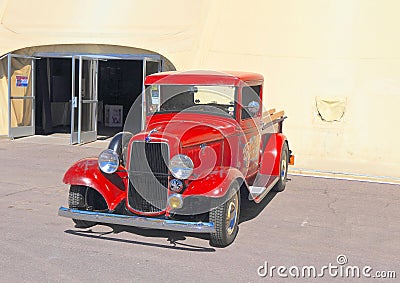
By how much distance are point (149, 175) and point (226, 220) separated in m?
1.03

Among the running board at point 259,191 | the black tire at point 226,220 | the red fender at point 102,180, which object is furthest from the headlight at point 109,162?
the running board at point 259,191

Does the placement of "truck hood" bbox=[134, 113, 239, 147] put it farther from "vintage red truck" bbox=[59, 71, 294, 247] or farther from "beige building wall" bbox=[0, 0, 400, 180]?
"beige building wall" bbox=[0, 0, 400, 180]

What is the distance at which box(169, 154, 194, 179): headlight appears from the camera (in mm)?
5766

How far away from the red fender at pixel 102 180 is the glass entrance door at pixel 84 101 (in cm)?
791

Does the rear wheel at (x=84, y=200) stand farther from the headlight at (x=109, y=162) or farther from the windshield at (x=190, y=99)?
the windshield at (x=190, y=99)

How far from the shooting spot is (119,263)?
533 cm

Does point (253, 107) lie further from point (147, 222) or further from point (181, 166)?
point (147, 222)

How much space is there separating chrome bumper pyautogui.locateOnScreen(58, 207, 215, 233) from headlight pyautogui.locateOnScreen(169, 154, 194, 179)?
0.54 metres

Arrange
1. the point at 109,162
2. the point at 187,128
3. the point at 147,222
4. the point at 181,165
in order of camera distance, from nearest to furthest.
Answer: the point at 147,222 < the point at 181,165 < the point at 109,162 < the point at 187,128

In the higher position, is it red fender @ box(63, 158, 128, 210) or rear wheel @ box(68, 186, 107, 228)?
red fender @ box(63, 158, 128, 210)

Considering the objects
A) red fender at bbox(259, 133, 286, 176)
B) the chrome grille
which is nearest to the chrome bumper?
the chrome grille

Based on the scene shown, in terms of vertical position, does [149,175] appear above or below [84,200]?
above

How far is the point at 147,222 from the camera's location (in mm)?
5570

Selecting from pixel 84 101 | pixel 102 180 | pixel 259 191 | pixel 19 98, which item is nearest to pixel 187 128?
pixel 102 180
